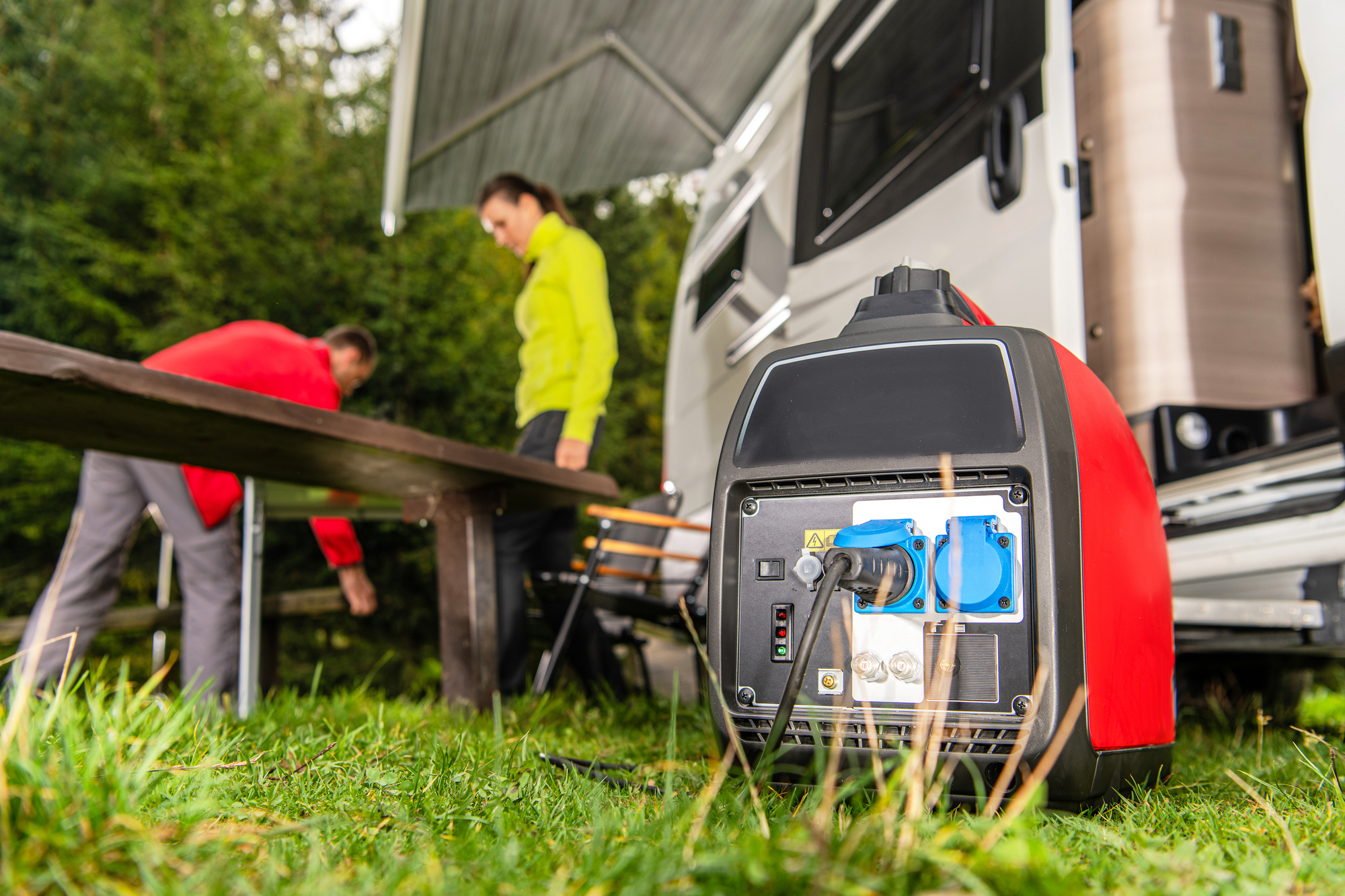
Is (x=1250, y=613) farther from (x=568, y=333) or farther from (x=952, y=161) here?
(x=568, y=333)

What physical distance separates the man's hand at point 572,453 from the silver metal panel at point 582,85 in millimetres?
1840

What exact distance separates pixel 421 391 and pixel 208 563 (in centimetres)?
396

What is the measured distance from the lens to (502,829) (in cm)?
94

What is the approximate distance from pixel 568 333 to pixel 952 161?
1.32 meters

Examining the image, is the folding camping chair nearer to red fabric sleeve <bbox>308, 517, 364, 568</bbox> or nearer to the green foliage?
red fabric sleeve <bbox>308, 517, 364, 568</bbox>

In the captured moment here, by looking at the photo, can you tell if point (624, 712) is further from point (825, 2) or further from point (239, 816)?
point (825, 2)

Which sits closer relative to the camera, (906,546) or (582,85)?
(906,546)

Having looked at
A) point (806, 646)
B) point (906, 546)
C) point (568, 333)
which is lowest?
point (806, 646)

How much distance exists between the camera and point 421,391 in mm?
6684

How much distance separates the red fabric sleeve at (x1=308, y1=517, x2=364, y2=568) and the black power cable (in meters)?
2.66

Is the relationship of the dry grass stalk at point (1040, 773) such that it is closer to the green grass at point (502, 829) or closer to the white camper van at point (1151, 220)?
the green grass at point (502, 829)

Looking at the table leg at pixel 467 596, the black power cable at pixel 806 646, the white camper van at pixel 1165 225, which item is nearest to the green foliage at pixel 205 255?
the table leg at pixel 467 596

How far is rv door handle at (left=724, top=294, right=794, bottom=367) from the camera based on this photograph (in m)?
2.85

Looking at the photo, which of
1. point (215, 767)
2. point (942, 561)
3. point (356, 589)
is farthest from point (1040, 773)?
point (356, 589)
